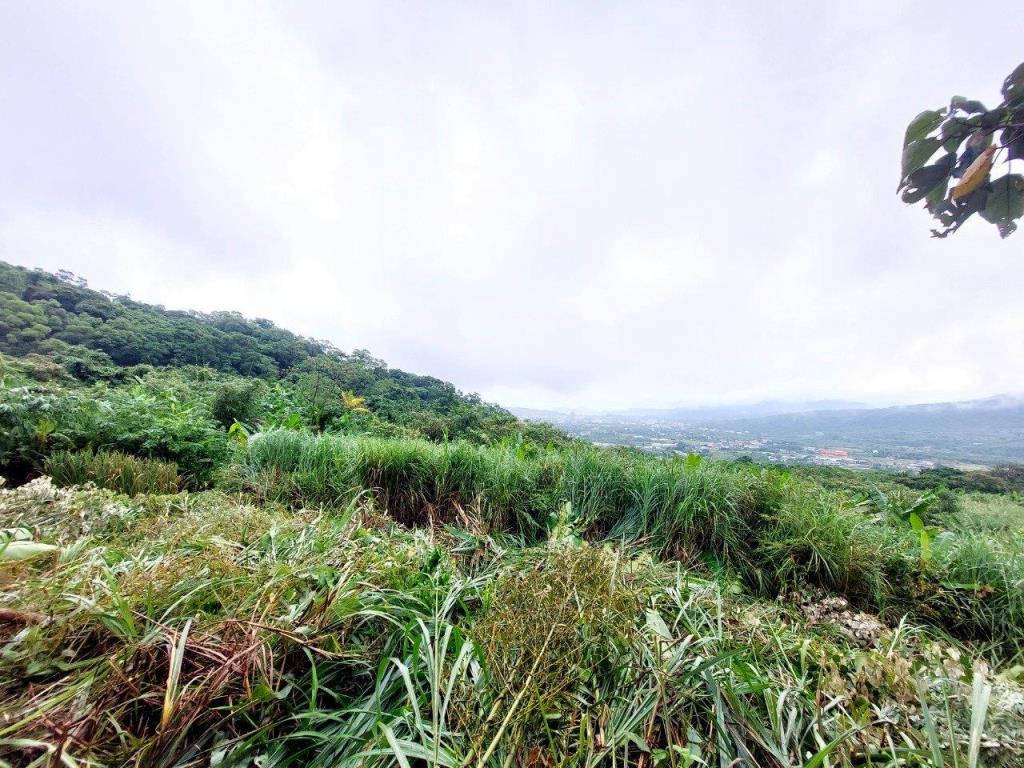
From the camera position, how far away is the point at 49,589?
891 mm

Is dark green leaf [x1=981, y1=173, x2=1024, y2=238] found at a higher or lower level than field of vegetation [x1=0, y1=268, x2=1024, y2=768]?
higher

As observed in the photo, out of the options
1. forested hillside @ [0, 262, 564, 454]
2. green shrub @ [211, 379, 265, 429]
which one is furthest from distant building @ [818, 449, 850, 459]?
green shrub @ [211, 379, 265, 429]

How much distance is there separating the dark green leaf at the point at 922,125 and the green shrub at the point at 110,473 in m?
4.86

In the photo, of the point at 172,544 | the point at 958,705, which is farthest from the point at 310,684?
the point at 958,705

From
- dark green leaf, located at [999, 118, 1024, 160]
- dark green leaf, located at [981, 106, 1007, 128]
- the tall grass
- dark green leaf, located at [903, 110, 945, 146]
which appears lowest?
the tall grass

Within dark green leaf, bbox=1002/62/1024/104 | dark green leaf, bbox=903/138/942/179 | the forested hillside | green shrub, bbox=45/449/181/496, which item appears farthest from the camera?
the forested hillside

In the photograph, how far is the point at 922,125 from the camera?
134 cm

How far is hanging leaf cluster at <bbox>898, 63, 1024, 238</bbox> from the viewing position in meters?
1.18

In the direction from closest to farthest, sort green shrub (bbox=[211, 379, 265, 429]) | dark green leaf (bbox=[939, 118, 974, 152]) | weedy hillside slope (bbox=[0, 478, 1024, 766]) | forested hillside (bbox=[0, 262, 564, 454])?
weedy hillside slope (bbox=[0, 478, 1024, 766]) → dark green leaf (bbox=[939, 118, 974, 152]) → green shrub (bbox=[211, 379, 265, 429]) → forested hillside (bbox=[0, 262, 564, 454])

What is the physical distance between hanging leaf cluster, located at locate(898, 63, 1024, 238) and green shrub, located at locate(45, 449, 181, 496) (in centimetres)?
486

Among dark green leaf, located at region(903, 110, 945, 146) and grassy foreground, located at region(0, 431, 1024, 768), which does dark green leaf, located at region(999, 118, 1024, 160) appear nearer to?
dark green leaf, located at region(903, 110, 945, 146)

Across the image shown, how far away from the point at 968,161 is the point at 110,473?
17.7 ft

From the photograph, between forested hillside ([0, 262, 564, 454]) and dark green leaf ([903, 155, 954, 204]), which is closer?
dark green leaf ([903, 155, 954, 204])

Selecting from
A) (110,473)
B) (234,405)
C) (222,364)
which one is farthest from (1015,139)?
(222,364)
